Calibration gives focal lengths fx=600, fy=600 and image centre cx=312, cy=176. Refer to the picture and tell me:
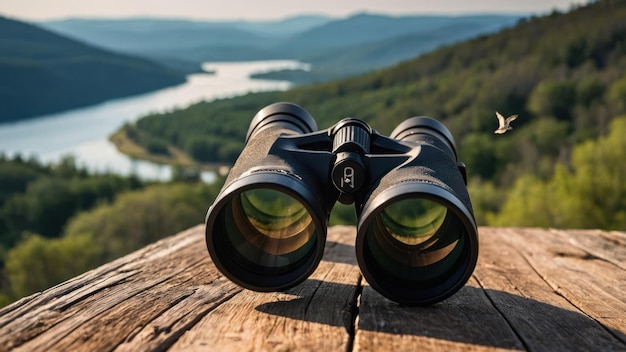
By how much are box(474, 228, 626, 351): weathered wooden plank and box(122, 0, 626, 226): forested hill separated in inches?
599

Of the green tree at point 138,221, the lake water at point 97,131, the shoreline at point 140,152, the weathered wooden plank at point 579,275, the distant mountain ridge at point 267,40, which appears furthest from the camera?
the distant mountain ridge at point 267,40

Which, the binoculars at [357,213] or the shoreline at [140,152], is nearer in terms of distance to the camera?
the binoculars at [357,213]

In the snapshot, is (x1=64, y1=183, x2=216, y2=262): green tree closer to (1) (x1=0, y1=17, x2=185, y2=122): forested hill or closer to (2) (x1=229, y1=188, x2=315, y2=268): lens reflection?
(2) (x1=229, y1=188, x2=315, y2=268): lens reflection

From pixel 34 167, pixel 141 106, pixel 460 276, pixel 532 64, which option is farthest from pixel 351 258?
pixel 141 106

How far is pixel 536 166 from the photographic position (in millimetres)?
33250

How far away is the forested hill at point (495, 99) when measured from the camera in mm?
30188

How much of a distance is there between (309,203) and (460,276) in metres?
0.55

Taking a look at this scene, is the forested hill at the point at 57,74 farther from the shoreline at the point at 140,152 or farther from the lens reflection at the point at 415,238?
the lens reflection at the point at 415,238

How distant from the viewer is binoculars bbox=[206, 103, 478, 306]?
1.91 meters

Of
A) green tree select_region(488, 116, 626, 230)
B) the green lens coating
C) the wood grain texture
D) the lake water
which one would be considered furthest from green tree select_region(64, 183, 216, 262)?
the green lens coating

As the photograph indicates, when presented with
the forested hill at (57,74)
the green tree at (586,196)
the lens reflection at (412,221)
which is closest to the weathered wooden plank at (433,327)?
the lens reflection at (412,221)

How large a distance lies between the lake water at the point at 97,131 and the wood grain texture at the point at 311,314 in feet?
172

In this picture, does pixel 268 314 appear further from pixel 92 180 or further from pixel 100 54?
pixel 100 54

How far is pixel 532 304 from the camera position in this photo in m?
2.12
